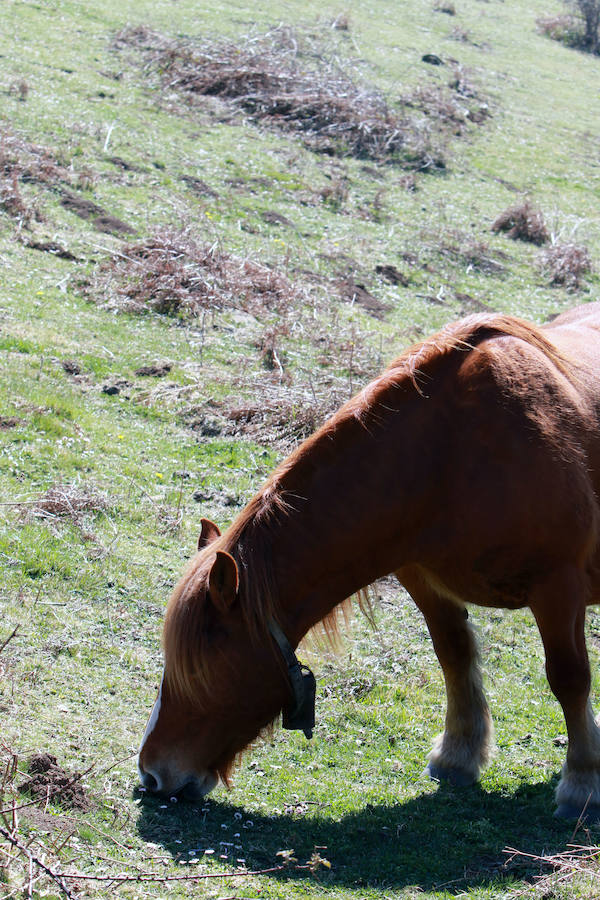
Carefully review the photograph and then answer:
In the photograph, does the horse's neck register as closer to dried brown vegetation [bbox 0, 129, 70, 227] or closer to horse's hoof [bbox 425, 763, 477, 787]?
horse's hoof [bbox 425, 763, 477, 787]

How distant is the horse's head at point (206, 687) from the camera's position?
4168 mm

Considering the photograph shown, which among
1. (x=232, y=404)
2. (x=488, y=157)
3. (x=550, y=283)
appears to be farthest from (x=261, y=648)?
(x=488, y=157)

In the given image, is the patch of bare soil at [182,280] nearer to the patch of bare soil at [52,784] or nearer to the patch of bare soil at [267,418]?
the patch of bare soil at [267,418]

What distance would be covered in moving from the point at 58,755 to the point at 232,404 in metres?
5.14

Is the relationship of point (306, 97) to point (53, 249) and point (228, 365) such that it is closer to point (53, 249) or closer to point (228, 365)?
point (53, 249)

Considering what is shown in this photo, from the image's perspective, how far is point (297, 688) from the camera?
14.0ft

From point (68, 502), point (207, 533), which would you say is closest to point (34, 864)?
point (207, 533)

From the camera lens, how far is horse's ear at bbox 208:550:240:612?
3986 millimetres

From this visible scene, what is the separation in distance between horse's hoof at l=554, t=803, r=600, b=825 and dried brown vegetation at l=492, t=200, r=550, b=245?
13.1m

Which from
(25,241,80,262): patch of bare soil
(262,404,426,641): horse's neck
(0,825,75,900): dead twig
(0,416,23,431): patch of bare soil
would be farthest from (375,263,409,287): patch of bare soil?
(0,825,75,900): dead twig

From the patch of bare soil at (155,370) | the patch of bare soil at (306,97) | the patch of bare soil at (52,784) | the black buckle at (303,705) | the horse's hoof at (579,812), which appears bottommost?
the patch of bare soil at (52,784)

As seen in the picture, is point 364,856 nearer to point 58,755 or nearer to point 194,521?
point 58,755

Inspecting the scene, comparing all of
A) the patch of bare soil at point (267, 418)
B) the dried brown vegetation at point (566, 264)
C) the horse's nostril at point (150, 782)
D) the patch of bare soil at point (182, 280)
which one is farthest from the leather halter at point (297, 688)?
the dried brown vegetation at point (566, 264)

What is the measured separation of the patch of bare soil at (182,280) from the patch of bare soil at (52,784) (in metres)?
7.37
